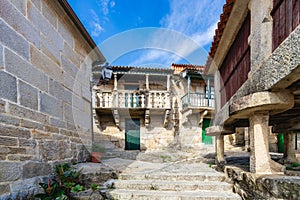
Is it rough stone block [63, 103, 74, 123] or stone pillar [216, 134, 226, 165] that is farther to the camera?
stone pillar [216, 134, 226, 165]

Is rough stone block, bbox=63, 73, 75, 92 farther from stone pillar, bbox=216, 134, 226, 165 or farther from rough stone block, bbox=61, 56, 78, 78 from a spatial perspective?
stone pillar, bbox=216, 134, 226, 165

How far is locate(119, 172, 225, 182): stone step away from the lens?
108 inches

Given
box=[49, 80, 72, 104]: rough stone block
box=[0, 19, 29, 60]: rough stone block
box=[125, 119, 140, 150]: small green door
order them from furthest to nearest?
box=[125, 119, 140, 150]: small green door < box=[49, 80, 72, 104]: rough stone block < box=[0, 19, 29, 60]: rough stone block

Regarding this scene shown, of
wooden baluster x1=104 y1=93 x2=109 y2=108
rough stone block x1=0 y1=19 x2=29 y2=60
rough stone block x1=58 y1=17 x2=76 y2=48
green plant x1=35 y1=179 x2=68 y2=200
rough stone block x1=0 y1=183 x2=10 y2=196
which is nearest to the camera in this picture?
rough stone block x1=0 y1=183 x2=10 y2=196

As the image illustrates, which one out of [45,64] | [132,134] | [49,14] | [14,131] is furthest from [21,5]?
[132,134]

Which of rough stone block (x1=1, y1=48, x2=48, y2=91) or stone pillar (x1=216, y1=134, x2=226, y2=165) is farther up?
rough stone block (x1=1, y1=48, x2=48, y2=91)

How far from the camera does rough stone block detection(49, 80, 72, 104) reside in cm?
254

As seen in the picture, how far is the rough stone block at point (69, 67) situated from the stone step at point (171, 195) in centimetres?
229

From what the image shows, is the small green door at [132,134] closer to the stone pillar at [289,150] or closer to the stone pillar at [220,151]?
the stone pillar at [220,151]

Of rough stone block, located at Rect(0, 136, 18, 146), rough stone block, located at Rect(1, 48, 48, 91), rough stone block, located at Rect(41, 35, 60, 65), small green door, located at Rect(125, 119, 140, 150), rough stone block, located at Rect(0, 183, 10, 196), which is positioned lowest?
small green door, located at Rect(125, 119, 140, 150)

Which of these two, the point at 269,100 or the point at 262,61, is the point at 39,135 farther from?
the point at 262,61

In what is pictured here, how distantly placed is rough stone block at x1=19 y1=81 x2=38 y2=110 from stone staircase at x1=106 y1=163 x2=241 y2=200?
1668 millimetres

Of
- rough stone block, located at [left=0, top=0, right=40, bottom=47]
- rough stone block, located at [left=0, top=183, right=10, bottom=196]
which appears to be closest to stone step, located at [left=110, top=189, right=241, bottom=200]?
rough stone block, located at [left=0, top=183, right=10, bottom=196]

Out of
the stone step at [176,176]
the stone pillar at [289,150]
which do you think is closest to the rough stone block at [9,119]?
the stone step at [176,176]
